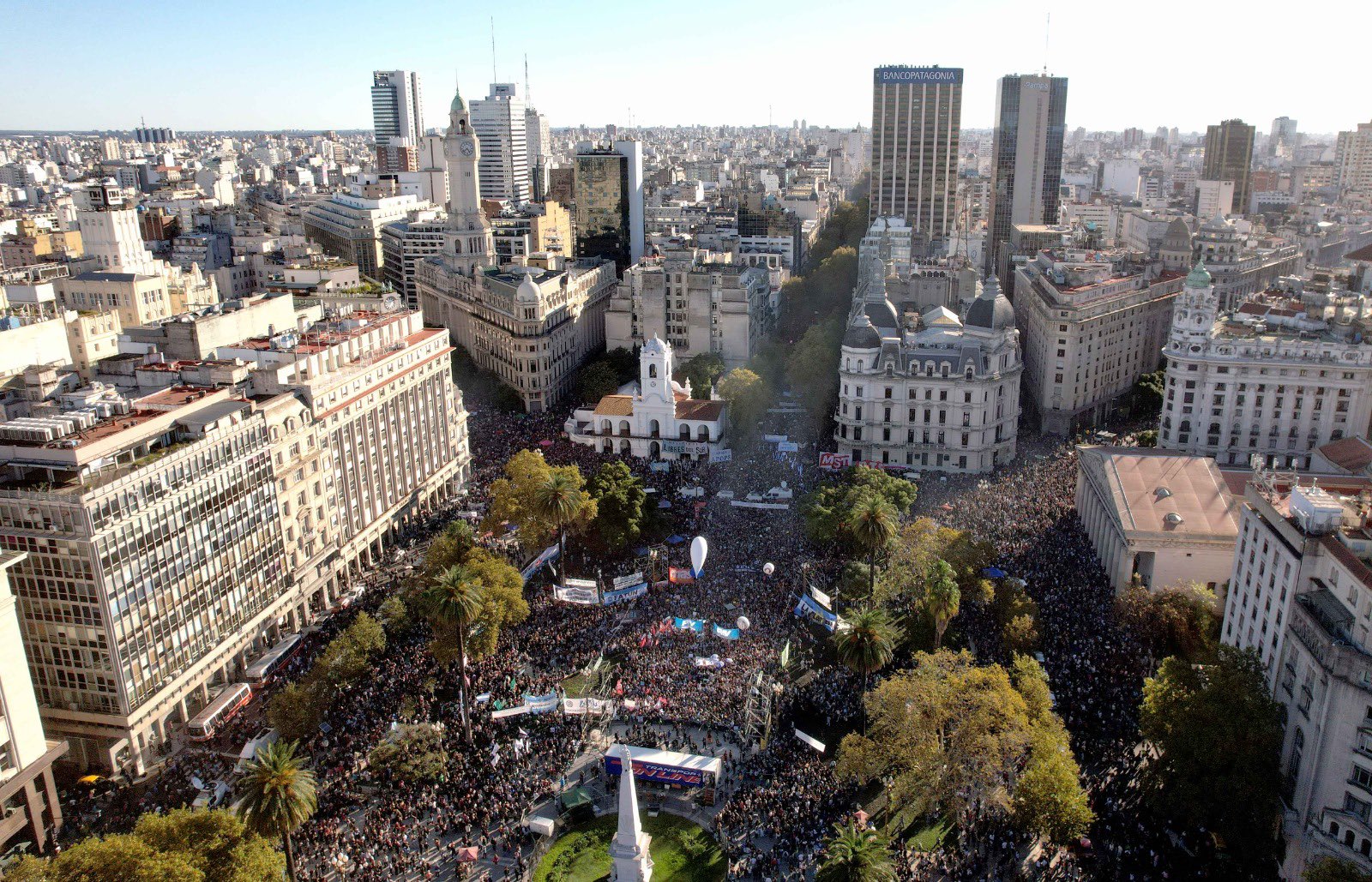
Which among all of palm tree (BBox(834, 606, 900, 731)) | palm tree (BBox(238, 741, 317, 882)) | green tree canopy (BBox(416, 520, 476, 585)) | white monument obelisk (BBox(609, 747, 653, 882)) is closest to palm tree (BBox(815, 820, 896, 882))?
white monument obelisk (BBox(609, 747, 653, 882))

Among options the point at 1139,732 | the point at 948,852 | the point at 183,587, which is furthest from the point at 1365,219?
the point at 183,587

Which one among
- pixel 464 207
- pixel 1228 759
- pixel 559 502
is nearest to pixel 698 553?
pixel 559 502

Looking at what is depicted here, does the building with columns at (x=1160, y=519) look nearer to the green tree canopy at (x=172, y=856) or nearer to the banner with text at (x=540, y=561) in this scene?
the banner with text at (x=540, y=561)

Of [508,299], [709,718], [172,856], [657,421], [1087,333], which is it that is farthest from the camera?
[508,299]

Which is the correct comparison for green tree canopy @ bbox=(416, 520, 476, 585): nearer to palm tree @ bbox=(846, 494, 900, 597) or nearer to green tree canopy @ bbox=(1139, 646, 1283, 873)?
palm tree @ bbox=(846, 494, 900, 597)

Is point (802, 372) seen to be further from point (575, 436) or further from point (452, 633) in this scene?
point (452, 633)

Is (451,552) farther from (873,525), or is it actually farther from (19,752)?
(873,525)

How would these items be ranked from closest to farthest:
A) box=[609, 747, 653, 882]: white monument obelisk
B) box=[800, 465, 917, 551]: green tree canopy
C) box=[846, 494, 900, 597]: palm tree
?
1. box=[609, 747, 653, 882]: white monument obelisk
2. box=[846, 494, 900, 597]: palm tree
3. box=[800, 465, 917, 551]: green tree canopy
